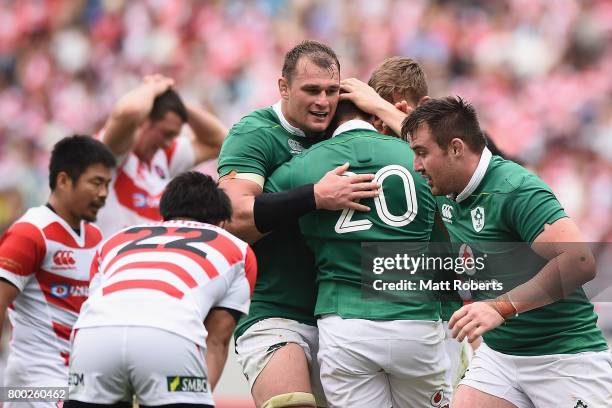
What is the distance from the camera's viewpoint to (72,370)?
417cm

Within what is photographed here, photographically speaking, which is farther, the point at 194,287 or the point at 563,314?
the point at 563,314

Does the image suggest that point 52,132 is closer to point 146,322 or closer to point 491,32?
point 491,32

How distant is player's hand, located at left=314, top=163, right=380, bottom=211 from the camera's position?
16.1ft

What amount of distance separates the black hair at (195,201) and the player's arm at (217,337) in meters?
0.42

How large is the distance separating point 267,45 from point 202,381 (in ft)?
34.2

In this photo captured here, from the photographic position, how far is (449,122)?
15.9ft

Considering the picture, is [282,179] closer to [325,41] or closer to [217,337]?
[217,337]

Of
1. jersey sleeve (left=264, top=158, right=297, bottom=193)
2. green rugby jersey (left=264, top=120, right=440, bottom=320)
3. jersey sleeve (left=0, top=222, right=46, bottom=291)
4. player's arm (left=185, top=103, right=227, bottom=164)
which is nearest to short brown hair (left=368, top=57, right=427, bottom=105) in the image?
green rugby jersey (left=264, top=120, right=440, bottom=320)

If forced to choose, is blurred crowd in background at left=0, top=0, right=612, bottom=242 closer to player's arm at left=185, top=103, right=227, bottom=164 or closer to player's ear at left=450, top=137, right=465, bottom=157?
player's arm at left=185, top=103, right=227, bottom=164

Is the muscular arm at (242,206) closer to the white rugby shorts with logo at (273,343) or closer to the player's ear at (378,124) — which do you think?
the white rugby shorts with logo at (273,343)

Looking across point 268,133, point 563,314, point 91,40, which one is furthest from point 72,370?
point 91,40

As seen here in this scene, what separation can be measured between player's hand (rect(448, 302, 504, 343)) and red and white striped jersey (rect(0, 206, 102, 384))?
2987 millimetres

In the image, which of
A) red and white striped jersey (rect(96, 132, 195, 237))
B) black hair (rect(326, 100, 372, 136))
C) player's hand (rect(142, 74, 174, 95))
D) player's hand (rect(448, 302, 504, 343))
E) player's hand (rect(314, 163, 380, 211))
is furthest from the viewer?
player's hand (rect(142, 74, 174, 95))

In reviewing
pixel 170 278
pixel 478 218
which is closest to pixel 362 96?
pixel 478 218
